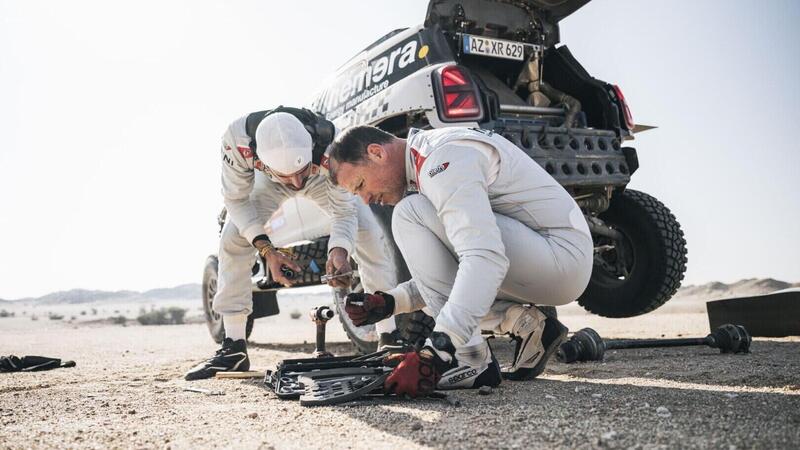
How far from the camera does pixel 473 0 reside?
4.52m

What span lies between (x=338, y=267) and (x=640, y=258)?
212 centimetres

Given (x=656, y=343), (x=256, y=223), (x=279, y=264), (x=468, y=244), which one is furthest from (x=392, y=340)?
(x=468, y=244)

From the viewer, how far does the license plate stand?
433 centimetres

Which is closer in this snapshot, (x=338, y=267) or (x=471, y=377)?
(x=471, y=377)

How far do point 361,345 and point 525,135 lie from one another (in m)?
1.82

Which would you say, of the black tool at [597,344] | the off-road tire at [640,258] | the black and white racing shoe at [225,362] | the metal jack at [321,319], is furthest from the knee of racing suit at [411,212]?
the off-road tire at [640,258]

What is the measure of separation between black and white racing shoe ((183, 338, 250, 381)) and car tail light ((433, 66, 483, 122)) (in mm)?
1798

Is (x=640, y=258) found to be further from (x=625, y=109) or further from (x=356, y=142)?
(x=356, y=142)

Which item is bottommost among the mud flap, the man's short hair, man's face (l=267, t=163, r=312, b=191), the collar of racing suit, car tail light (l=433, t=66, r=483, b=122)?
the mud flap

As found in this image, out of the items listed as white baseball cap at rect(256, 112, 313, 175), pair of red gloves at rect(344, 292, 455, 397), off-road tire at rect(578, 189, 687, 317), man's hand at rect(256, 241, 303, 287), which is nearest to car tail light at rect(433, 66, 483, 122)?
white baseball cap at rect(256, 112, 313, 175)

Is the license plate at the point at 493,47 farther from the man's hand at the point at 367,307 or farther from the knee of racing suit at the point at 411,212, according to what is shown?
the man's hand at the point at 367,307

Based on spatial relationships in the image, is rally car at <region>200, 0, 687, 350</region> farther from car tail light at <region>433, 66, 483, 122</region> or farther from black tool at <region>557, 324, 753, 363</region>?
black tool at <region>557, 324, 753, 363</region>

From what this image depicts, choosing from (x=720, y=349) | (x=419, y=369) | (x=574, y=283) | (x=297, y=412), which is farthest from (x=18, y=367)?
(x=720, y=349)

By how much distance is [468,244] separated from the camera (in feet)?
7.75
